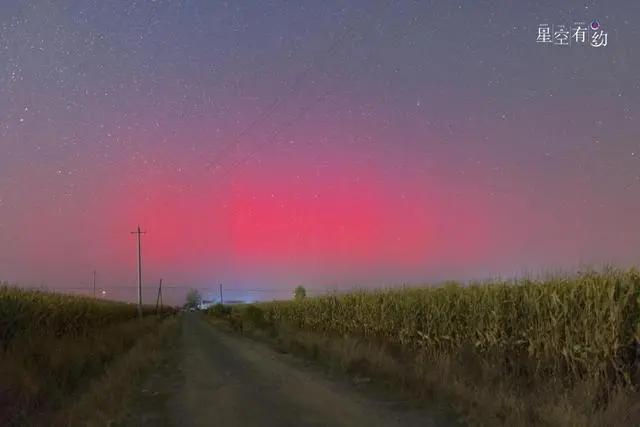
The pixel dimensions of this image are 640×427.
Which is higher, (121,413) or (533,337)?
(533,337)

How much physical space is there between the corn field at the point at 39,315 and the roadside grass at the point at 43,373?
0.41 meters

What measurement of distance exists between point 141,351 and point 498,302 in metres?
14.8

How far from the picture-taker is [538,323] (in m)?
12.0

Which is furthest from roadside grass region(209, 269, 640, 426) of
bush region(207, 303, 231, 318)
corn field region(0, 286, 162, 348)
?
bush region(207, 303, 231, 318)

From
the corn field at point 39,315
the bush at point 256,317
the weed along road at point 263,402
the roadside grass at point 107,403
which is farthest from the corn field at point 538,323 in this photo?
the bush at point 256,317

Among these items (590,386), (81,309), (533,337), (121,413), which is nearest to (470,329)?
(533,337)

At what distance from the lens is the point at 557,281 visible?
12.2 meters

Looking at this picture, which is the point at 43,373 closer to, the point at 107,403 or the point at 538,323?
the point at 107,403

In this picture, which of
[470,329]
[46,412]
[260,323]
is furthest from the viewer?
[260,323]

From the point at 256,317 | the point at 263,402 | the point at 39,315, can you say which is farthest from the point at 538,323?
the point at 256,317

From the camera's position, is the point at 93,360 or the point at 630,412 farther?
the point at 93,360

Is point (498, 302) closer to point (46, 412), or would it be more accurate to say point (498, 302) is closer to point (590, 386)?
point (590, 386)

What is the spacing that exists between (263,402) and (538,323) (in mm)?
6273

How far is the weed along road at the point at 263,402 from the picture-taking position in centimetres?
892
